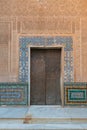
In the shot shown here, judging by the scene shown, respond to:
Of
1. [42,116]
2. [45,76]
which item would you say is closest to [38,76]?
[45,76]

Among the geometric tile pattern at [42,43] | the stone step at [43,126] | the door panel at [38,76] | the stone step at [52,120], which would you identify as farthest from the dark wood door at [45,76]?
the stone step at [43,126]

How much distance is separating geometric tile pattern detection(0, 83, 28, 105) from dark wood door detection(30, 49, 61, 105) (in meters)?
0.51

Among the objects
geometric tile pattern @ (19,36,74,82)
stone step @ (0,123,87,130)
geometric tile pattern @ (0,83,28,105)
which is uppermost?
geometric tile pattern @ (19,36,74,82)

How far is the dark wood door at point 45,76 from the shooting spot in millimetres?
8031

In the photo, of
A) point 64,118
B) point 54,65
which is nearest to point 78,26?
point 54,65

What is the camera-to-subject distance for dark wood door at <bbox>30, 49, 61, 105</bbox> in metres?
8.03

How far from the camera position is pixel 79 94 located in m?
7.63

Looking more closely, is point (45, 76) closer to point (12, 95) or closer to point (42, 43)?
point (42, 43)

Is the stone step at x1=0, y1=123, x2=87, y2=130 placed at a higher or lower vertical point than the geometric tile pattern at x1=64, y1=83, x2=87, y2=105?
lower

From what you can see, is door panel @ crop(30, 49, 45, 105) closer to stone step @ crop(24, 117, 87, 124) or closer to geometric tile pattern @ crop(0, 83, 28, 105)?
geometric tile pattern @ crop(0, 83, 28, 105)

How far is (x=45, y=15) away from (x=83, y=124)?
13.4ft

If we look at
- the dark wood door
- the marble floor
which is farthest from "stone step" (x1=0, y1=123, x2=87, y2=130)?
the dark wood door

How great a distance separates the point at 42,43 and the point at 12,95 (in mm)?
2135

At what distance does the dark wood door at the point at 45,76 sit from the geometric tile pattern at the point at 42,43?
39 cm
